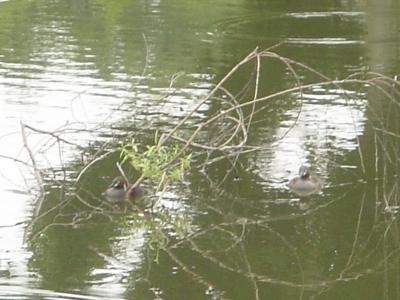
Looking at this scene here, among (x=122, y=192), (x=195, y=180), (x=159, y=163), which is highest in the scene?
(x=159, y=163)

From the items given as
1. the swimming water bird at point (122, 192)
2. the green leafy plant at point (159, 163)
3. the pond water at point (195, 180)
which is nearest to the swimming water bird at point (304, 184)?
the pond water at point (195, 180)

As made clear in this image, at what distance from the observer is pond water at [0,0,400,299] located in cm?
927

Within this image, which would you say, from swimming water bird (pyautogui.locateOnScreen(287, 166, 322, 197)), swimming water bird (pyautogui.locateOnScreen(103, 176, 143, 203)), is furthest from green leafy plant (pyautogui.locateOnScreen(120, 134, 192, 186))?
swimming water bird (pyautogui.locateOnScreen(287, 166, 322, 197))

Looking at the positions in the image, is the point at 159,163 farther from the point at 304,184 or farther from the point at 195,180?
the point at 304,184

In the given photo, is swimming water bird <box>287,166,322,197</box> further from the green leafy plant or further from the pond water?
the green leafy plant

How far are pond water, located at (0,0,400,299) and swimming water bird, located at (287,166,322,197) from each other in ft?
0.29

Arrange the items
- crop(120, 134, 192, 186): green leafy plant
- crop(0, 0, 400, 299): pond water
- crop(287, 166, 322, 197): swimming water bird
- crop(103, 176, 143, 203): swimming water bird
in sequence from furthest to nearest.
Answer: crop(287, 166, 322, 197): swimming water bird → crop(103, 176, 143, 203): swimming water bird → crop(120, 134, 192, 186): green leafy plant → crop(0, 0, 400, 299): pond water

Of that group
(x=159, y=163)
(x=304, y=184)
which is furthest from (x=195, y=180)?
(x=304, y=184)

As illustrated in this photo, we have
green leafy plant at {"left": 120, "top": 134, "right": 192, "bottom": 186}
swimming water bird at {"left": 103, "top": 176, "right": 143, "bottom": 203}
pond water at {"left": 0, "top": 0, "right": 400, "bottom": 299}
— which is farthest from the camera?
swimming water bird at {"left": 103, "top": 176, "right": 143, "bottom": 203}

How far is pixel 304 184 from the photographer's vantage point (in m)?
11.5

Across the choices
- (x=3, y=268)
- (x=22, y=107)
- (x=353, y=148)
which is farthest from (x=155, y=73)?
(x=3, y=268)

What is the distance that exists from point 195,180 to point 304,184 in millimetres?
1097

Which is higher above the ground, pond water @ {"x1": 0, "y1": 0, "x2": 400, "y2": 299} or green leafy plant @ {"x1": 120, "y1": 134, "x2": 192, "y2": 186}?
green leafy plant @ {"x1": 120, "y1": 134, "x2": 192, "y2": 186}

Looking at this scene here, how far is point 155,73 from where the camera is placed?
1817 centimetres
